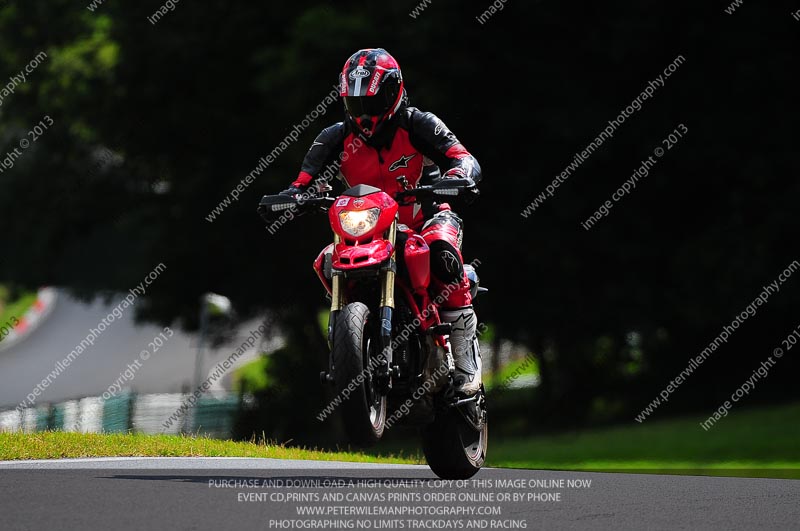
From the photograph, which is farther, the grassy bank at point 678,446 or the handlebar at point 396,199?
the grassy bank at point 678,446

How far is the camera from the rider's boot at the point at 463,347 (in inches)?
344

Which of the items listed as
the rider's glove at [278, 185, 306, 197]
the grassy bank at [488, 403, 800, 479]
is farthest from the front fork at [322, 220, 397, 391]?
the grassy bank at [488, 403, 800, 479]

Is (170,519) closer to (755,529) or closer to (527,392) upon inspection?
(755,529)

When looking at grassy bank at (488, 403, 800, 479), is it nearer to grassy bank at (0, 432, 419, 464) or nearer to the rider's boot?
grassy bank at (0, 432, 419, 464)

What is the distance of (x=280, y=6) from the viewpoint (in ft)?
82.0

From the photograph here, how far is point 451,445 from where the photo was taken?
8.84 metres

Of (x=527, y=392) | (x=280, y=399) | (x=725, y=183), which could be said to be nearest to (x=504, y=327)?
(x=725, y=183)

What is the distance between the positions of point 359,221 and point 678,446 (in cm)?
1352

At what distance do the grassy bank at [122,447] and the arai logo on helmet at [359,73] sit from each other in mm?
3605

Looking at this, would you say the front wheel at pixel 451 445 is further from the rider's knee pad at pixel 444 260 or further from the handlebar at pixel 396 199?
the handlebar at pixel 396 199

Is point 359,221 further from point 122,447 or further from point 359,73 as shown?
point 122,447
